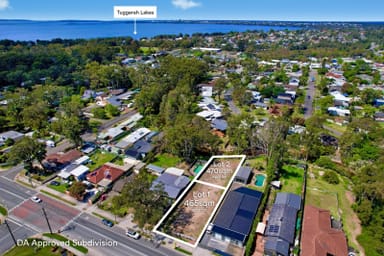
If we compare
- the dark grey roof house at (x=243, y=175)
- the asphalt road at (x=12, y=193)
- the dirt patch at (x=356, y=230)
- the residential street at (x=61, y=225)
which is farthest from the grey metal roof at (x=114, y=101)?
the dirt patch at (x=356, y=230)

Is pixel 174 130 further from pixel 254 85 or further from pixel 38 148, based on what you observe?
pixel 254 85

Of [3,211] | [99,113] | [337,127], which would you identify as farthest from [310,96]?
[3,211]

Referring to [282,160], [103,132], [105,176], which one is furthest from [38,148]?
[282,160]

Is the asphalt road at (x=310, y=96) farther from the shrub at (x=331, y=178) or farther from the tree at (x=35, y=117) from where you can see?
the tree at (x=35, y=117)

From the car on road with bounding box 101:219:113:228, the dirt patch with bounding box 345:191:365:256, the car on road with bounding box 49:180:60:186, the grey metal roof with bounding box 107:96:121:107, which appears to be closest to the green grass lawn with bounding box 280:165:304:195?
the dirt patch with bounding box 345:191:365:256

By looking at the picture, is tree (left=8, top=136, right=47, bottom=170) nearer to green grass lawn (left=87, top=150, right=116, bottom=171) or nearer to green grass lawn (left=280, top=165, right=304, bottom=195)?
green grass lawn (left=87, top=150, right=116, bottom=171)

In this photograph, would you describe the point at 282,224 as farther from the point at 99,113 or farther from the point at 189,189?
the point at 99,113
